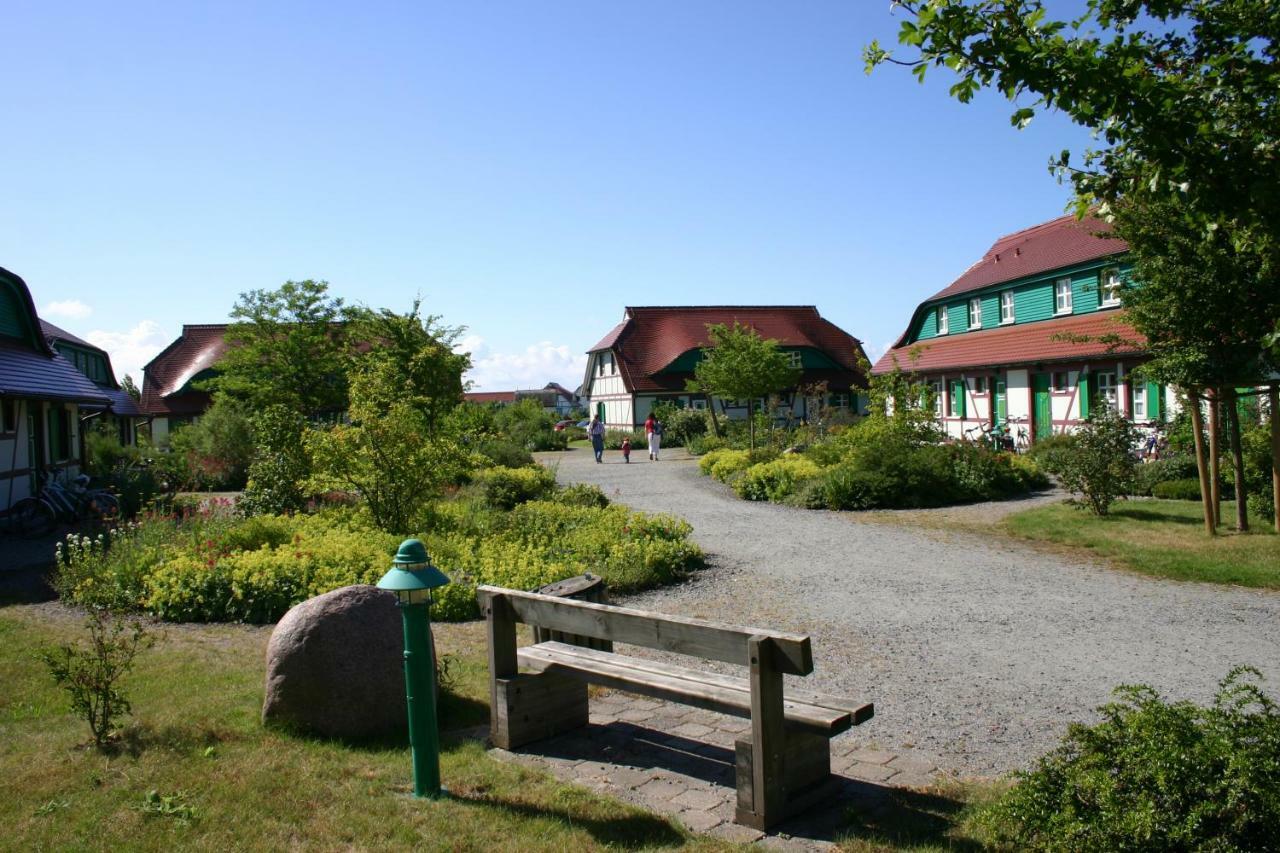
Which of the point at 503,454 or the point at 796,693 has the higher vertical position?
the point at 503,454

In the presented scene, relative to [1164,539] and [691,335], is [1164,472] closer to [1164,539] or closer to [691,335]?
[1164,539]

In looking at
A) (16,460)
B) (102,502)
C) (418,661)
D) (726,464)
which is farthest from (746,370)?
(418,661)

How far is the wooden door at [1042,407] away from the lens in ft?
87.8

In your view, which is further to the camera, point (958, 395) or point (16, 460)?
point (958, 395)

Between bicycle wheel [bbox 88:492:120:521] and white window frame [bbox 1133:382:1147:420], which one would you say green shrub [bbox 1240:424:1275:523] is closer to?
white window frame [bbox 1133:382:1147:420]

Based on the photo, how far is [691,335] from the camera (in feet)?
155

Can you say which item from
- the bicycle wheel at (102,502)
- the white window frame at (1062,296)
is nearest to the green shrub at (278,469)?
the bicycle wheel at (102,502)

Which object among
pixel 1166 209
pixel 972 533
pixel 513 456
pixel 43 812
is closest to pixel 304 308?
pixel 513 456

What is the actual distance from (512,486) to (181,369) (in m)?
35.2

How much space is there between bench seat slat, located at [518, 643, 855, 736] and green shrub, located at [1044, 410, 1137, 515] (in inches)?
457

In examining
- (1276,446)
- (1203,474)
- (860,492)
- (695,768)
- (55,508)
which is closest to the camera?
(695,768)

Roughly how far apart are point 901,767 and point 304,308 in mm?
35675

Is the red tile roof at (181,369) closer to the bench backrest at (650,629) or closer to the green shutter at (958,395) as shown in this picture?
the green shutter at (958,395)

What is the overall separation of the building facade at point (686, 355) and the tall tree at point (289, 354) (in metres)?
14.5
